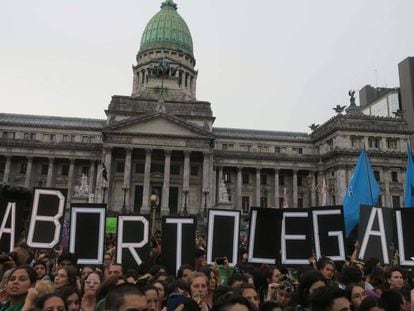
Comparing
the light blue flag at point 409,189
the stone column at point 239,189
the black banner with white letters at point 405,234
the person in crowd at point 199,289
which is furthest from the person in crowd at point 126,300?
the stone column at point 239,189

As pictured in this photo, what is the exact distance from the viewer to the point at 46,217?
1088 cm

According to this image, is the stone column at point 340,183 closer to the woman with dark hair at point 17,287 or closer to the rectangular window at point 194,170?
the rectangular window at point 194,170

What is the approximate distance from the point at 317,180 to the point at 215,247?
57241 mm

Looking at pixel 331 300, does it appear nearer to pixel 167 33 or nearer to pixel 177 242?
pixel 177 242

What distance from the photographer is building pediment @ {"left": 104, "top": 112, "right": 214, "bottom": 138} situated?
57750 millimetres

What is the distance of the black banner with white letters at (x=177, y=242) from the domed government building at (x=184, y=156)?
4422 cm

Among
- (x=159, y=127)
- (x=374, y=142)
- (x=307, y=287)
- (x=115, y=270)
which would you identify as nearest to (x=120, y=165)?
(x=159, y=127)

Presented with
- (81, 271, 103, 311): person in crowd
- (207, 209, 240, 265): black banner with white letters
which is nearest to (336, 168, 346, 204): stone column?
(207, 209, 240, 265): black banner with white letters

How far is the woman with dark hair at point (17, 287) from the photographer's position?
22.5 feet

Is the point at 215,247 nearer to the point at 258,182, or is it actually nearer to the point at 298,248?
the point at 298,248

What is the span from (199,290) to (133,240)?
12.4 feet

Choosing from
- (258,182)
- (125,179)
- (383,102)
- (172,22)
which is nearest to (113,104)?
(125,179)

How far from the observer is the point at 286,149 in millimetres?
68062

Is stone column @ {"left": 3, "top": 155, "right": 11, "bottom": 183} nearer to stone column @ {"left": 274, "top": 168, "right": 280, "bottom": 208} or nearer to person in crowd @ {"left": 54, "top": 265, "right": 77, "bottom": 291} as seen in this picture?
stone column @ {"left": 274, "top": 168, "right": 280, "bottom": 208}
